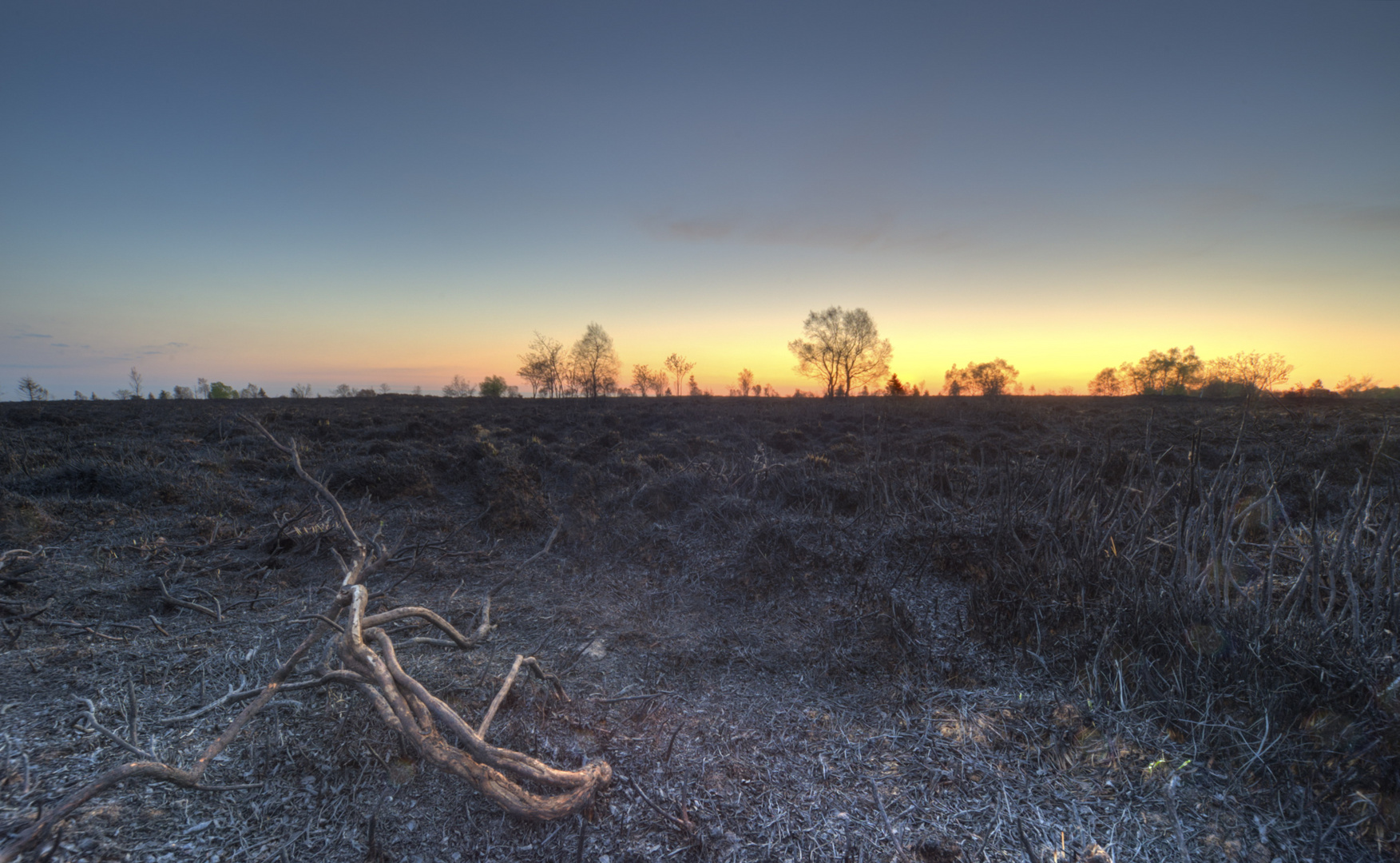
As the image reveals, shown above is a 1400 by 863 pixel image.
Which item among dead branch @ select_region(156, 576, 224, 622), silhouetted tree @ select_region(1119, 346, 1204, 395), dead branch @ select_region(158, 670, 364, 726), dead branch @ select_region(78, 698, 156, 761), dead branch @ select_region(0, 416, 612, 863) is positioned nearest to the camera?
dead branch @ select_region(0, 416, 612, 863)

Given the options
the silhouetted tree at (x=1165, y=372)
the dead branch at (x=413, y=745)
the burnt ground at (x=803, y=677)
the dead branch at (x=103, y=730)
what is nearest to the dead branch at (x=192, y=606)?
the burnt ground at (x=803, y=677)

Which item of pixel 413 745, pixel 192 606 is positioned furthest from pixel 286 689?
pixel 192 606

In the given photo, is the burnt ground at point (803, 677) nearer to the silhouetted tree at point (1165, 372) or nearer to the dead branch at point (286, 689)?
the dead branch at point (286, 689)

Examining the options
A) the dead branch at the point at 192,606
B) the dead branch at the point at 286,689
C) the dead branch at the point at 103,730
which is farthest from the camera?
the dead branch at the point at 192,606

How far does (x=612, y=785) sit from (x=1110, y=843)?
2.03m

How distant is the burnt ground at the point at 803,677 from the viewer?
2121 mm

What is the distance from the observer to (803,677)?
3.29 m

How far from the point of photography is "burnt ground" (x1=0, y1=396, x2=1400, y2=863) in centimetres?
212

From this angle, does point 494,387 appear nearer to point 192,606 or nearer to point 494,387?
point 494,387

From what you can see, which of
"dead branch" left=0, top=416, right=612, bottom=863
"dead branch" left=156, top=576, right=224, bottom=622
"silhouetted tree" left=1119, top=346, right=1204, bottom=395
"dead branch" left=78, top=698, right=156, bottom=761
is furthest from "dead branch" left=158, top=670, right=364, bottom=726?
"silhouetted tree" left=1119, top=346, right=1204, bottom=395

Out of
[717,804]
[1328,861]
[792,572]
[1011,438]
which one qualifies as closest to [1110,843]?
[1328,861]

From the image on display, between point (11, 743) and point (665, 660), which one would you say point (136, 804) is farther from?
point (665, 660)

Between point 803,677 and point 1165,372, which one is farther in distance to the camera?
point 1165,372

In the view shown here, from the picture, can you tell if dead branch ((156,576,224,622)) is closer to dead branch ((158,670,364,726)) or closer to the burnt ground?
the burnt ground
